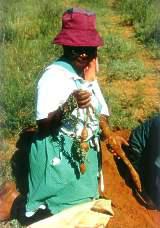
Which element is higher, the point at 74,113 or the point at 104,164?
the point at 74,113

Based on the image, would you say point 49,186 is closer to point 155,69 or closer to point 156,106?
point 156,106

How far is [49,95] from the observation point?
10.7 ft

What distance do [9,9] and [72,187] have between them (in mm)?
4713

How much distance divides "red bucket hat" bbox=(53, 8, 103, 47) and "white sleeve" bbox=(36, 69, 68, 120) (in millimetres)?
220

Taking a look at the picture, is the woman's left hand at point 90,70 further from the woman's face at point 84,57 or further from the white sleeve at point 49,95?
the white sleeve at point 49,95

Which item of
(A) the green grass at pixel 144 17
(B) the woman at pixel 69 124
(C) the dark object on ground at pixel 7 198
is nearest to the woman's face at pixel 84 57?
(B) the woman at pixel 69 124

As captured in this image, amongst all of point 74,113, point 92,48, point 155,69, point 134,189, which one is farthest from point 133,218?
point 155,69

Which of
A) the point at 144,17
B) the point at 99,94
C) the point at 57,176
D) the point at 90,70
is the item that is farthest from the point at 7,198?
the point at 144,17

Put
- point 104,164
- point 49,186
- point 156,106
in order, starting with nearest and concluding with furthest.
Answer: point 49,186
point 104,164
point 156,106

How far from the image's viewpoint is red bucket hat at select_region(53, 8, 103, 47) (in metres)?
3.30

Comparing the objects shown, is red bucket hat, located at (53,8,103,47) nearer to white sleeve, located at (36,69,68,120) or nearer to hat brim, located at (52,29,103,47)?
hat brim, located at (52,29,103,47)

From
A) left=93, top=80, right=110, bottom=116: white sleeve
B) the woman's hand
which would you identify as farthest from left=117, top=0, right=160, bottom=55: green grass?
the woman's hand

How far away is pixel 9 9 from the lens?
7.78 metres

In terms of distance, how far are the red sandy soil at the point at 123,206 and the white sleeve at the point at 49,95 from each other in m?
1.10
